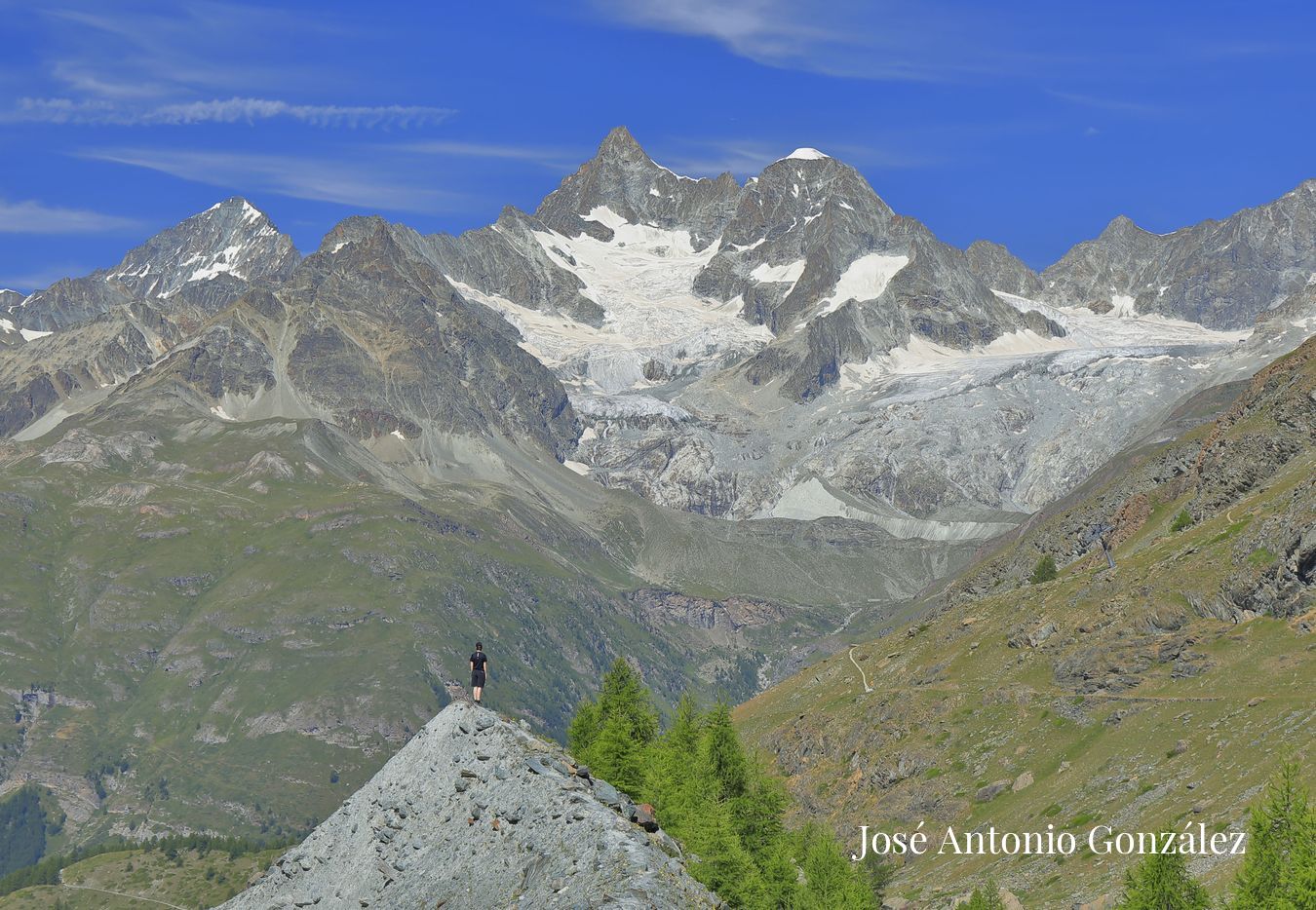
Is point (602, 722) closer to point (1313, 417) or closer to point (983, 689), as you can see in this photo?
point (983, 689)

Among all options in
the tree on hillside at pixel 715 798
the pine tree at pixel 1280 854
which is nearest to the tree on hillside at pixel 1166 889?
the pine tree at pixel 1280 854

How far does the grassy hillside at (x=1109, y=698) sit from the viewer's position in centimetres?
10144

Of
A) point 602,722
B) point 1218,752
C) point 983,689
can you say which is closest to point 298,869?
point 602,722

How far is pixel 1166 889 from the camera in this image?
72125 millimetres

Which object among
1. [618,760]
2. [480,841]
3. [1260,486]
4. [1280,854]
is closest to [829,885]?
[618,760]

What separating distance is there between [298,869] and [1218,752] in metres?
66.8

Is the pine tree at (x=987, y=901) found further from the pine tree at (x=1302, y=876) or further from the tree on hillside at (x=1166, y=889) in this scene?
the pine tree at (x=1302, y=876)

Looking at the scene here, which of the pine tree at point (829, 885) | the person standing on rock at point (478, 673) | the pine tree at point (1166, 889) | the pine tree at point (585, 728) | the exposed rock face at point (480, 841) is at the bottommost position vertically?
the pine tree at point (1166, 889)

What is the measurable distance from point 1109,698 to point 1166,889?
55632mm

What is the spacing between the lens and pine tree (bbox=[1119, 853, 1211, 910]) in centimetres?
7194

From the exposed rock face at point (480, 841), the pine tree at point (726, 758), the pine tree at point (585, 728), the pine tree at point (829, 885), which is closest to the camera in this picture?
the exposed rock face at point (480, 841)

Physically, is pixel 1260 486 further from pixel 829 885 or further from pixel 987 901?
pixel 829 885

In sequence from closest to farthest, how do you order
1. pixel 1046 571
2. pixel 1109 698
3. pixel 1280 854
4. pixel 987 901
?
pixel 1280 854
pixel 987 901
pixel 1109 698
pixel 1046 571

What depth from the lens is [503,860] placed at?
160 ft
